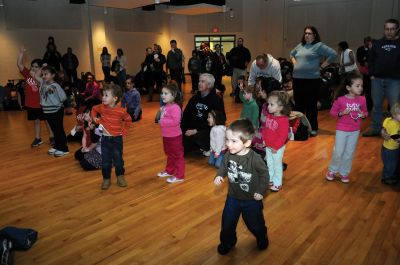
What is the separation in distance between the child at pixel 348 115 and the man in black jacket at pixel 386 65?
1.88 meters

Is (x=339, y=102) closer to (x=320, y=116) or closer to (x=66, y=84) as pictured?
(x=320, y=116)

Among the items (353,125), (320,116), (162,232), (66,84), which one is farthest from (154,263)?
(66,84)

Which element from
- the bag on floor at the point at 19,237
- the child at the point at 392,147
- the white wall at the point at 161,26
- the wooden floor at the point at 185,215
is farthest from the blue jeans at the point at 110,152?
the white wall at the point at 161,26

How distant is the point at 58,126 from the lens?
508 cm

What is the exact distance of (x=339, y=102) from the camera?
144 inches

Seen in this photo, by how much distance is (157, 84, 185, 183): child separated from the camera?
377 cm

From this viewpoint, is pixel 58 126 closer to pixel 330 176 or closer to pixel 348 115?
pixel 330 176

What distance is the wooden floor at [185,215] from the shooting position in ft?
8.35

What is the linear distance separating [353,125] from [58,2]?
12601 mm

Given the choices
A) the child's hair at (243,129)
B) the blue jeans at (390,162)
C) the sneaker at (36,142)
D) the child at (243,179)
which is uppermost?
the child's hair at (243,129)

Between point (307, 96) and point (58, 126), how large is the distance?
401cm

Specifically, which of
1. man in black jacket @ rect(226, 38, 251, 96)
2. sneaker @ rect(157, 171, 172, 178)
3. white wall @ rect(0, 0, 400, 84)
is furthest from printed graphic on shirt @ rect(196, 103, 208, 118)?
white wall @ rect(0, 0, 400, 84)

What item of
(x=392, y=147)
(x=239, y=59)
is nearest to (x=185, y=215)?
(x=392, y=147)

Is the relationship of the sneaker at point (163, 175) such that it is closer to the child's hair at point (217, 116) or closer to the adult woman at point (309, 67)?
the child's hair at point (217, 116)
